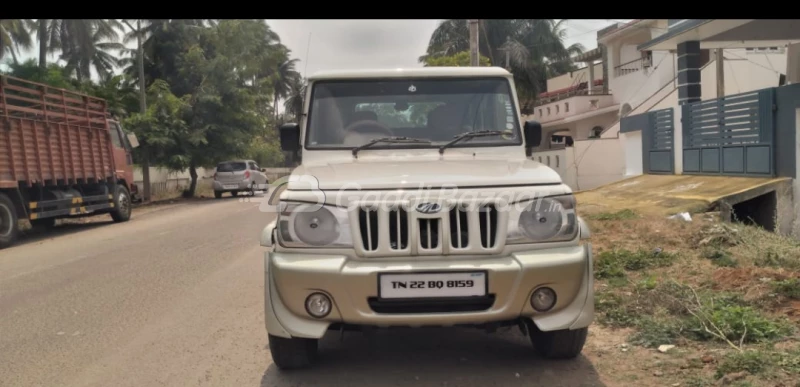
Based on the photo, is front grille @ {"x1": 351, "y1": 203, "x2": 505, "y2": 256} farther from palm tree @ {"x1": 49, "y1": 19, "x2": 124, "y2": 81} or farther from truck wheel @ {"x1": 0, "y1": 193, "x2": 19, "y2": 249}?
palm tree @ {"x1": 49, "y1": 19, "x2": 124, "y2": 81}

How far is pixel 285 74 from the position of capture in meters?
57.6

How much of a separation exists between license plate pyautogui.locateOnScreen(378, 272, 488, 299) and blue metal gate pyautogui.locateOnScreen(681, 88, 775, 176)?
8.12 meters

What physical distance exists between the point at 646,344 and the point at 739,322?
67cm

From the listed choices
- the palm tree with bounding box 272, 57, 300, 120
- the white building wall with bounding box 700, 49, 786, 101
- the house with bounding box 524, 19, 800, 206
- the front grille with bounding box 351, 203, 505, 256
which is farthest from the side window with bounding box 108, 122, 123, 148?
the palm tree with bounding box 272, 57, 300, 120

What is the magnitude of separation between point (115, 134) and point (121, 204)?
1.89 meters

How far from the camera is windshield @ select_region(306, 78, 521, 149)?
17.0 ft

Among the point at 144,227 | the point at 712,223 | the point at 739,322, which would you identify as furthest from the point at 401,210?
the point at 144,227

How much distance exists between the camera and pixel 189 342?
517 cm

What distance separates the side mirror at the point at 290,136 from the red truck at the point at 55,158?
9429mm

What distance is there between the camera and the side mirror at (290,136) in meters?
5.32

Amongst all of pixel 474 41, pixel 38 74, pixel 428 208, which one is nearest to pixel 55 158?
pixel 474 41

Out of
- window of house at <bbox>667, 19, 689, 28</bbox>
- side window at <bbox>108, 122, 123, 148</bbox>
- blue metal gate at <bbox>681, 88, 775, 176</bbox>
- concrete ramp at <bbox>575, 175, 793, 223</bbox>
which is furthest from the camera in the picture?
side window at <bbox>108, 122, 123, 148</bbox>

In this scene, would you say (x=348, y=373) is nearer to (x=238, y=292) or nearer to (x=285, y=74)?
(x=238, y=292)

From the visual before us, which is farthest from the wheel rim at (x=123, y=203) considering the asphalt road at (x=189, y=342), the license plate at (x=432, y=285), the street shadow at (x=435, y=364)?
the license plate at (x=432, y=285)
